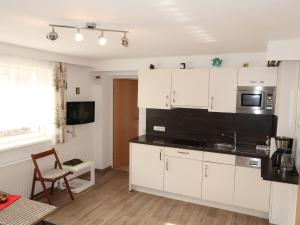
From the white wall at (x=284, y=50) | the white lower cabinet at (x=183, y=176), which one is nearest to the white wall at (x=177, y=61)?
the white wall at (x=284, y=50)

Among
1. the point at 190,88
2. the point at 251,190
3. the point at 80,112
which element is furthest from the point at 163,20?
the point at 80,112

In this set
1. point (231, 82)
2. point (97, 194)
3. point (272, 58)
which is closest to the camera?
point (272, 58)

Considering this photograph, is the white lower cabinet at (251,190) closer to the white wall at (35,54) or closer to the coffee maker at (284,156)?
the coffee maker at (284,156)

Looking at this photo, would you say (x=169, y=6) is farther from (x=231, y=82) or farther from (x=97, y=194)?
(x=97, y=194)

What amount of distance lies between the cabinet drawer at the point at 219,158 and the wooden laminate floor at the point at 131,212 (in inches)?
29.4

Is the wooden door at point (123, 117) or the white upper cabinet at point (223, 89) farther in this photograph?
the wooden door at point (123, 117)

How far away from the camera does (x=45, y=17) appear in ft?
6.35

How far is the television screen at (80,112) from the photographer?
4127mm

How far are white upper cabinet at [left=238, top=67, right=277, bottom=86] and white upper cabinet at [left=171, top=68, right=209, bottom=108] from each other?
51 cm

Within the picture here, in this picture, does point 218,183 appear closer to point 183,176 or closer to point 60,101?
point 183,176

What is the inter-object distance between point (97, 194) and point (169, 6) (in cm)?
326

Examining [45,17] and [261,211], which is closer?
[45,17]

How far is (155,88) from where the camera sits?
3904 millimetres

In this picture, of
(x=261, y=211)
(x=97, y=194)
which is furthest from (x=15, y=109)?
(x=261, y=211)
